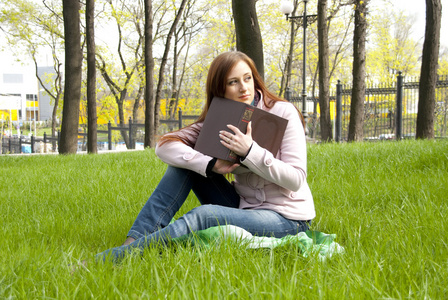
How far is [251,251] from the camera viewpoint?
7.89ft

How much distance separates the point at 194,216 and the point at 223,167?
43 cm

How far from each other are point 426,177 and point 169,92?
2986 centimetres

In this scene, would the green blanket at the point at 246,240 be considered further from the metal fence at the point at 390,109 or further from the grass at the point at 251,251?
the metal fence at the point at 390,109

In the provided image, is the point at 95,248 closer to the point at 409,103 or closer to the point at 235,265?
the point at 235,265

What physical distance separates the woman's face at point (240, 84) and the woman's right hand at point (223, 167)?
0.45 metres

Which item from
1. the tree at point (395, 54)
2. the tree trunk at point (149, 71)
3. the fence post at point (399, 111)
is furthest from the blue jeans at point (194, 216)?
the tree at point (395, 54)

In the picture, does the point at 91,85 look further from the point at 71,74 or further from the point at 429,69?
the point at 429,69

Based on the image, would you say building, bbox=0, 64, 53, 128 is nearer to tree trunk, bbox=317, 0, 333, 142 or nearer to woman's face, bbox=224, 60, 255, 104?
tree trunk, bbox=317, 0, 333, 142

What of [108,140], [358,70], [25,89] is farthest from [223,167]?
[25,89]

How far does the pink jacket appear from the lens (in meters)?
2.71

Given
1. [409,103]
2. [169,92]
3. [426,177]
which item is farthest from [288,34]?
[426,177]

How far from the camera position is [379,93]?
15234 millimetres

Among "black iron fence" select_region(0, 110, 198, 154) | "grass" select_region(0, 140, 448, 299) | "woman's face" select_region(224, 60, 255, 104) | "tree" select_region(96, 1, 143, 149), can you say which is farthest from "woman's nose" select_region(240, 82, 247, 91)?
"tree" select_region(96, 1, 143, 149)

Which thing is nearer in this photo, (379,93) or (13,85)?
(379,93)
